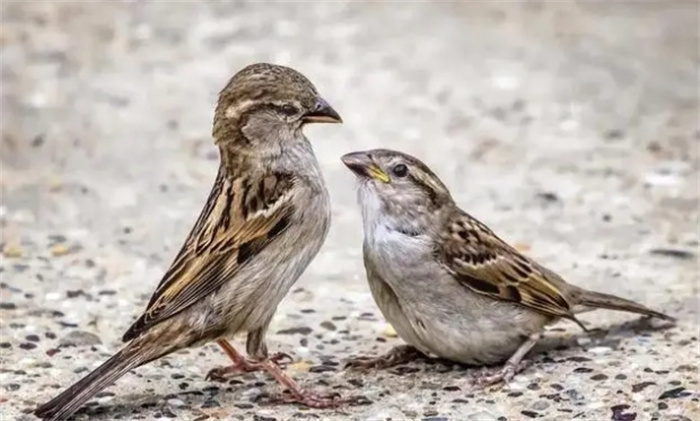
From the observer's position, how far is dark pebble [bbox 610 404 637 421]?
17.8 feet

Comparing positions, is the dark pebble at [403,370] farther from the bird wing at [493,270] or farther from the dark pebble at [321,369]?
the bird wing at [493,270]

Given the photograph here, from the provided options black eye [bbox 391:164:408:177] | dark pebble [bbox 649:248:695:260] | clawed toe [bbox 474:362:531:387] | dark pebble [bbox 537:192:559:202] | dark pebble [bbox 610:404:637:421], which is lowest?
dark pebble [bbox 610:404:637:421]

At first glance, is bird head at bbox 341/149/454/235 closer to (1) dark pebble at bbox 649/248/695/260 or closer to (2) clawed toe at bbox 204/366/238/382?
(2) clawed toe at bbox 204/366/238/382

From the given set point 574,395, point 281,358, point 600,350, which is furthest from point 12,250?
point 574,395

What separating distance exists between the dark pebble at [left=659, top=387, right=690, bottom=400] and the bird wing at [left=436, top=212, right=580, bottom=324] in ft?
1.61

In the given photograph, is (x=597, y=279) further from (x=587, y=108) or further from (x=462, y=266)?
(x=587, y=108)

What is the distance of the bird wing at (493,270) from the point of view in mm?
5719

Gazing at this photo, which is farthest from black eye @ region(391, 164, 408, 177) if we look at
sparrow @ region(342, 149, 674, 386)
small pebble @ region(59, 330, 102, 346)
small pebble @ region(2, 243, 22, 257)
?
small pebble @ region(2, 243, 22, 257)

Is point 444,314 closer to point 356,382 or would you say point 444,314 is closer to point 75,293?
point 356,382

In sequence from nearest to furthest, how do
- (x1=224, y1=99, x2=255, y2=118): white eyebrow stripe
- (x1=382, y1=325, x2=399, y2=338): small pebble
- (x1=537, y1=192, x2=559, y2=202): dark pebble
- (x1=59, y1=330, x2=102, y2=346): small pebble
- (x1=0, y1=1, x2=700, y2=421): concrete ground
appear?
(x1=224, y1=99, x2=255, y2=118): white eyebrow stripe, (x1=0, y1=1, x2=700, y2=421): concrete ground, (x1=59, y1=330, x2=102, y2=346): small pebble, (x1=382, y1=325, x2=399, y2=338): small pebble, (x1=537, y1=192, x2=559, y2=202): dark pebble

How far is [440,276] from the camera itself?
5684 millimetres

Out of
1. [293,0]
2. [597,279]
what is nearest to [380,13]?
[293,0]

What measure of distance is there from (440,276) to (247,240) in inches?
27.9

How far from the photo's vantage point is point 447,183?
8273 mm
